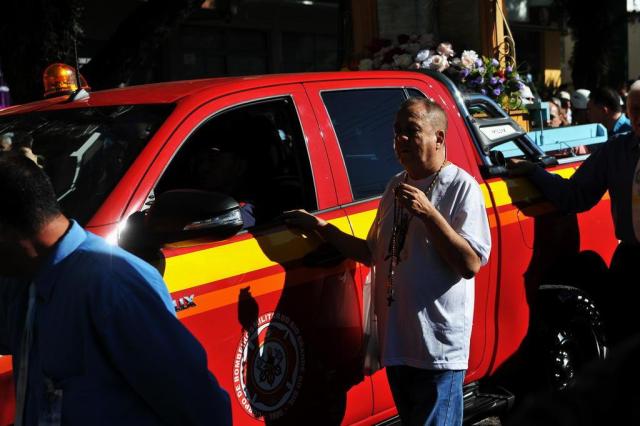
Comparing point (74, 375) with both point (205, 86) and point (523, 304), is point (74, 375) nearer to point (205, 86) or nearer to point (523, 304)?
point (205, 86)

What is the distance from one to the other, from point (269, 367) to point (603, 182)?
2.26 meters

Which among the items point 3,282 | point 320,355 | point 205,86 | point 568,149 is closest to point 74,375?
point 3,282

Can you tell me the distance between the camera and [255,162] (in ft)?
12.7

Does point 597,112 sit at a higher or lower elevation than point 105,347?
higher

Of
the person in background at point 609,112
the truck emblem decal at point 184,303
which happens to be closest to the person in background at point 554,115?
the person in background at point 609,112

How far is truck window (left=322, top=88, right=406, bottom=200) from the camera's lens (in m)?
3.81

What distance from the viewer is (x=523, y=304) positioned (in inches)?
171

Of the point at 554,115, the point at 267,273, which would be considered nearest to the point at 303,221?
the point at 267,273

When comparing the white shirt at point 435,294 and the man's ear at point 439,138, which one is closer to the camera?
the white shirt at point 435,294

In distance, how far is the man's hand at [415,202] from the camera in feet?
10.5

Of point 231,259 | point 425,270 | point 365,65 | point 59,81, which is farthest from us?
point 365,65

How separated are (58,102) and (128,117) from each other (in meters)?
0.63

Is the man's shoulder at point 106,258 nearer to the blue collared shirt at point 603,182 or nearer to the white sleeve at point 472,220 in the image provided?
the white sleeve at point 472,220

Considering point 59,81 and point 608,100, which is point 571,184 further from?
point 608,100
